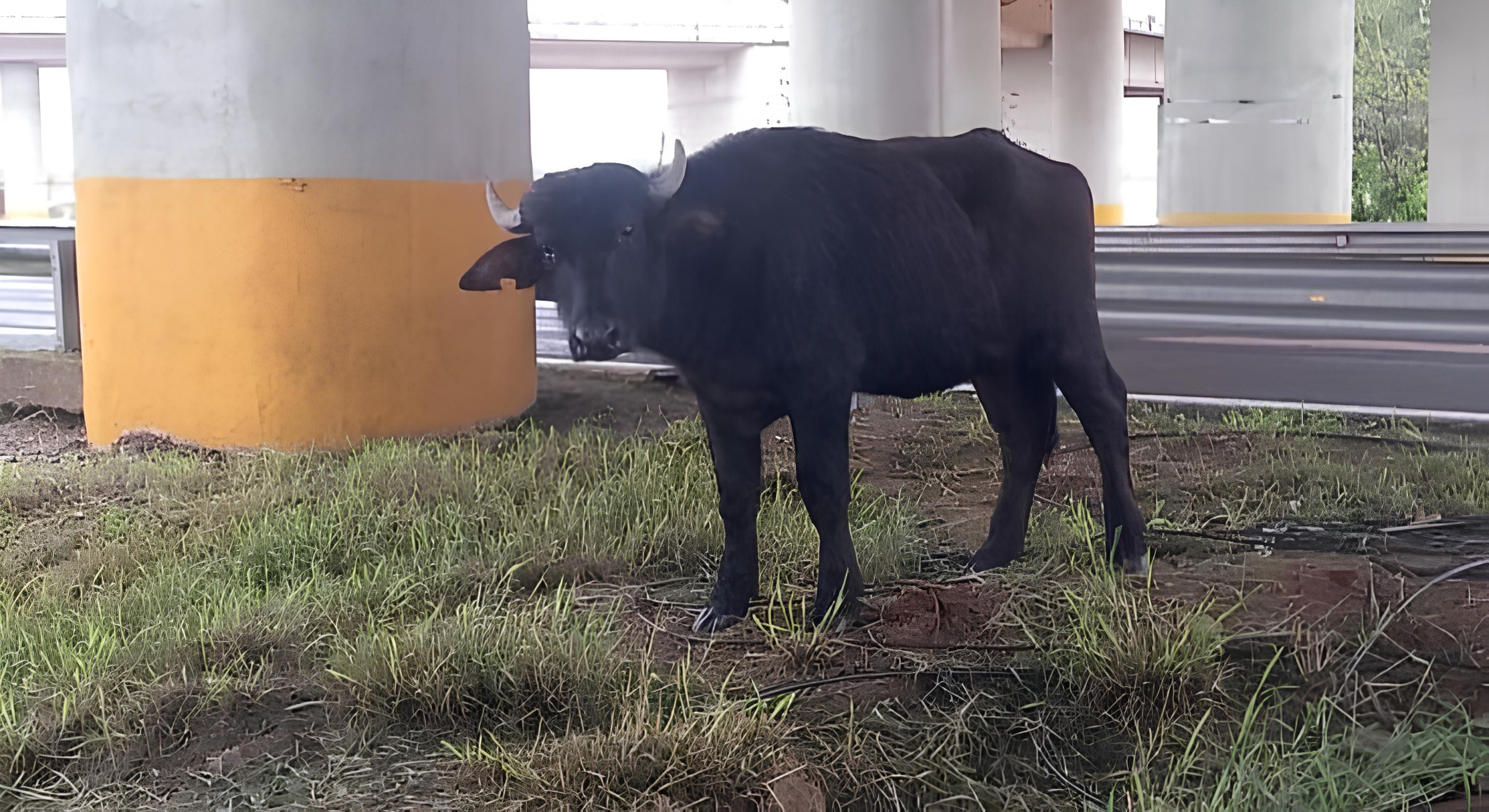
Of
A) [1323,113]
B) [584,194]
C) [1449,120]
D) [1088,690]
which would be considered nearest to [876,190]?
[584,194]

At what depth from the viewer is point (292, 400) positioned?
7.23 metres

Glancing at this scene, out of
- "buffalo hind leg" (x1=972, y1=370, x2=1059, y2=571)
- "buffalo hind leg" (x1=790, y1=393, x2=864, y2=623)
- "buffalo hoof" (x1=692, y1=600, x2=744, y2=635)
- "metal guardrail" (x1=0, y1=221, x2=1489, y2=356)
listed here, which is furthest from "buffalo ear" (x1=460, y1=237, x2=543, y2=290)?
"metal guardrail" (x1=0, y1=221, x2=1489, y2=356)

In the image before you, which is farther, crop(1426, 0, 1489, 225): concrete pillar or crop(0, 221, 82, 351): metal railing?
crop(1426, 0, 1489, 225): concrete pillar

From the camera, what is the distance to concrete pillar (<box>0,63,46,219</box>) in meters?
34.3

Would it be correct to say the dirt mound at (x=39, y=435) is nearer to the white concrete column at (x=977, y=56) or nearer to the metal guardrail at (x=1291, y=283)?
the metal guardrail at (x=1291, y=283)

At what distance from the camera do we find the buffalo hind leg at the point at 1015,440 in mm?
4977

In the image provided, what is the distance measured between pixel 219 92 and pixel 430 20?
1.21 metres

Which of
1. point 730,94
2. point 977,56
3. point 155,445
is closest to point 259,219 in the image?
point 155,445

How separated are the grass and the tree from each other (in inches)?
1395

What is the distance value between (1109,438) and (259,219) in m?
4.67

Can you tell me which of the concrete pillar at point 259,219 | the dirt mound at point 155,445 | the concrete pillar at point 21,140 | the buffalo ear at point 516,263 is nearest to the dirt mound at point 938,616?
the buffalo ear at point 516,263

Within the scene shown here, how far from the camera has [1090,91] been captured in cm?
3281

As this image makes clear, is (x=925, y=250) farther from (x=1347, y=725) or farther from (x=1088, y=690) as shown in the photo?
(x=1347, y=725)

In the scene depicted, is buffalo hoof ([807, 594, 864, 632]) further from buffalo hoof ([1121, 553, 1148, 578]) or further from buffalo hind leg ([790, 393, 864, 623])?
buffalo hoof ([1121, 553, 1148, 578])
